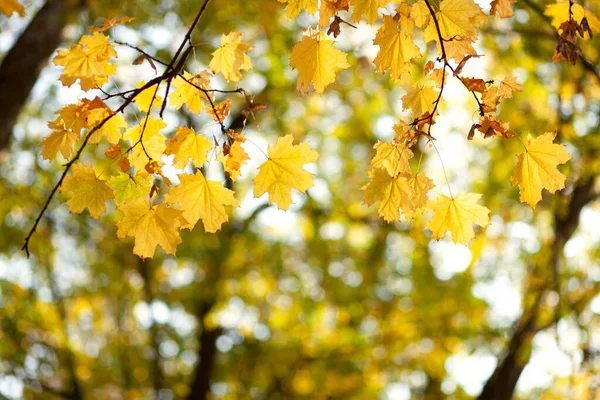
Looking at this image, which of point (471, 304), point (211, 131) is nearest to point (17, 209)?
point (471, 304)

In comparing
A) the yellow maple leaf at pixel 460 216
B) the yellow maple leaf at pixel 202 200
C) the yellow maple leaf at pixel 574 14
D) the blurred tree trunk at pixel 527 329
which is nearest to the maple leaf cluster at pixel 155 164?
the yellow maple leaf at pixel 202 200

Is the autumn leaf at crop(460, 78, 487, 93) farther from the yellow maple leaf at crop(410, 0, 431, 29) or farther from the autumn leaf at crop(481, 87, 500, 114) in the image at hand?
the yellow maple leaf at crop(410, 0, 431, 29)

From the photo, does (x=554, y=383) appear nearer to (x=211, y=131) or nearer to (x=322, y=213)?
(x=322, y=213)

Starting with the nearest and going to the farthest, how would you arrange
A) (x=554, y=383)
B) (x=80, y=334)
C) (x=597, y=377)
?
(x=597, y=377), (x=554, y=383), (x=80, y=334)

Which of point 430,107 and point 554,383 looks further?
point 554,383

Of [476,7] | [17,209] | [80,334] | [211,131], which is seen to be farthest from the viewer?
[80,334]

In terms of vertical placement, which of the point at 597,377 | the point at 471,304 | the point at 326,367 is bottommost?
the point at 597,377

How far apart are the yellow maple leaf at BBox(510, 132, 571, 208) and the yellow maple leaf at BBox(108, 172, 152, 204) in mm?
960

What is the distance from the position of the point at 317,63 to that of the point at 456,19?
37cm

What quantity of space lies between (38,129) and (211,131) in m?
7.01

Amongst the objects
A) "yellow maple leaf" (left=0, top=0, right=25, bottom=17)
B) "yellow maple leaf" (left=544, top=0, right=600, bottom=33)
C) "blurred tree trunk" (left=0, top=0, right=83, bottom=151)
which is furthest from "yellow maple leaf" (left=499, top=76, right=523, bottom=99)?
"blurred tree trunk" (left=0, top=0, right=83, bottom=151)

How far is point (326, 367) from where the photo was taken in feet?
25.9

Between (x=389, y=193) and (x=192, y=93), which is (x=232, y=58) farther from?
(x=389, y=193)

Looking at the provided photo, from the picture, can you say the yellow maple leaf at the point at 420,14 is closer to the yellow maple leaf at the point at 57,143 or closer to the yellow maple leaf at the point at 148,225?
the yellow maple leaf at the point at 148,225
